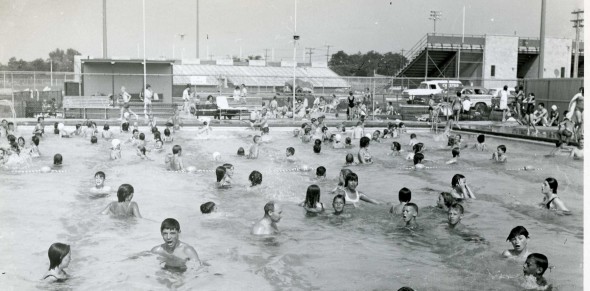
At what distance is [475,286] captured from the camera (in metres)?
7.12

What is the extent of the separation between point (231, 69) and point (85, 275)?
55284 mm

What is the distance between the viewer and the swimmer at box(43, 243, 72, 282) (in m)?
6.64

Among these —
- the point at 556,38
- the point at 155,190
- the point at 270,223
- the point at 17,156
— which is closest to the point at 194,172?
the point at 155,190

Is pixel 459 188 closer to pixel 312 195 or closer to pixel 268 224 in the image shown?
pixel 312 195

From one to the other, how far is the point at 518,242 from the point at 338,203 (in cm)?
346

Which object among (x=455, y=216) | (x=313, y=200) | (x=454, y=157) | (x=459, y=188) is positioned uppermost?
(x=454, y=157)

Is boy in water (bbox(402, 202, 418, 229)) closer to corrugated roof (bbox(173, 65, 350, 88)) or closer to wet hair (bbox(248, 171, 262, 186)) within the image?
wet hair (bbox(248, 171, 262, 186))

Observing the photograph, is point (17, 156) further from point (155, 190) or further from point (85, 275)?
point (85, 275)

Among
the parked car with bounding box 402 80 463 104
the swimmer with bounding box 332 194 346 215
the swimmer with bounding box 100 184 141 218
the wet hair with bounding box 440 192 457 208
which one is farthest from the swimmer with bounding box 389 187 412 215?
the parked car with bounding box 402 80 463 104

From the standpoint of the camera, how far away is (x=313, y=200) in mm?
10445

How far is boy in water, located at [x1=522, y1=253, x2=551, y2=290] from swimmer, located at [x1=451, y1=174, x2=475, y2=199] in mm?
4401

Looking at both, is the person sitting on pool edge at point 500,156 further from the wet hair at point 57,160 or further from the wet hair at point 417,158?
the wet hair at point 57,160

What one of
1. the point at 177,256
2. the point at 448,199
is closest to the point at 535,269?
the point at 448,199

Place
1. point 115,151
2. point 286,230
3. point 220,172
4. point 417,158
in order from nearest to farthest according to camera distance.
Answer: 1. point 286,230
2. point 220,172
3. point 417,158
4. point 115,151
